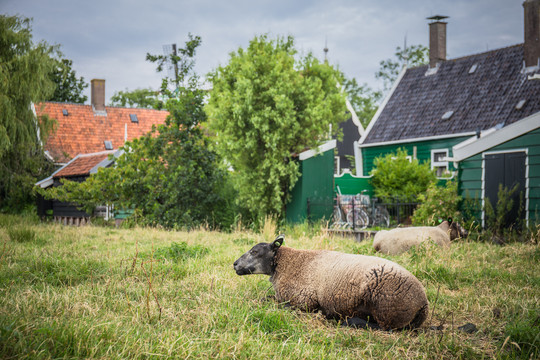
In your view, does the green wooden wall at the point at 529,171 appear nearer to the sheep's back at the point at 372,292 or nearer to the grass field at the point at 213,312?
the grass field at the point at 213,312

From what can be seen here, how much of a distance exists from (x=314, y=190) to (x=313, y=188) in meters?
0.09

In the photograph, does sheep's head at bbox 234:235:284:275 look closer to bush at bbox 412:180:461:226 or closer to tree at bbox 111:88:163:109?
bush at bbox 412:180:461:226

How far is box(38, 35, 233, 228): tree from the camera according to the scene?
16.9 metres

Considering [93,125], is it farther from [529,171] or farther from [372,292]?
[372,292]

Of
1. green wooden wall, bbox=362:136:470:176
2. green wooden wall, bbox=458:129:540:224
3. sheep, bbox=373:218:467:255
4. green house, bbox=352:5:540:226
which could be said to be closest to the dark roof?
green house, bbox=352:5:540:226

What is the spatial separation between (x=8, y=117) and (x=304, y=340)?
18772 millimetres

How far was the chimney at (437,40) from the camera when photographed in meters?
25.3

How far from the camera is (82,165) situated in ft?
83.4

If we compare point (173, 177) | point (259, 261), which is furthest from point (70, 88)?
point (259, 261)

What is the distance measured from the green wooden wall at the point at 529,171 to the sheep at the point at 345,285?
8.38 m

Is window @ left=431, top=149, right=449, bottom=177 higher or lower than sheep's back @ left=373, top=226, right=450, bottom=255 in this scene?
higher

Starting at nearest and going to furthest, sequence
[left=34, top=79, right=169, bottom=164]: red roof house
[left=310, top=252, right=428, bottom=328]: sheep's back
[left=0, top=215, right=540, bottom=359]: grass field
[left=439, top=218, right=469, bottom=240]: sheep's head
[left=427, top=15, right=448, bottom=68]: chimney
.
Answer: [left=0, top=215, right=540, bottom=359]: grass field, [left=310, top=252, right=428, bottom=328]: sheep's back, [left=439, top=218, right=469, bottom=240]: sheep's head, [left=427, top=15, right=448, bottom=68]: chimney, [left=34, top=79, right=169, bottom=164]: red roof house

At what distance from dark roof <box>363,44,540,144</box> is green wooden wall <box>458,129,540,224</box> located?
612 cm

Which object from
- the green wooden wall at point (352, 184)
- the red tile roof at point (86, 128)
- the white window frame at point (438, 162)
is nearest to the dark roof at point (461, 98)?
the white window frame at point (438, 162)
